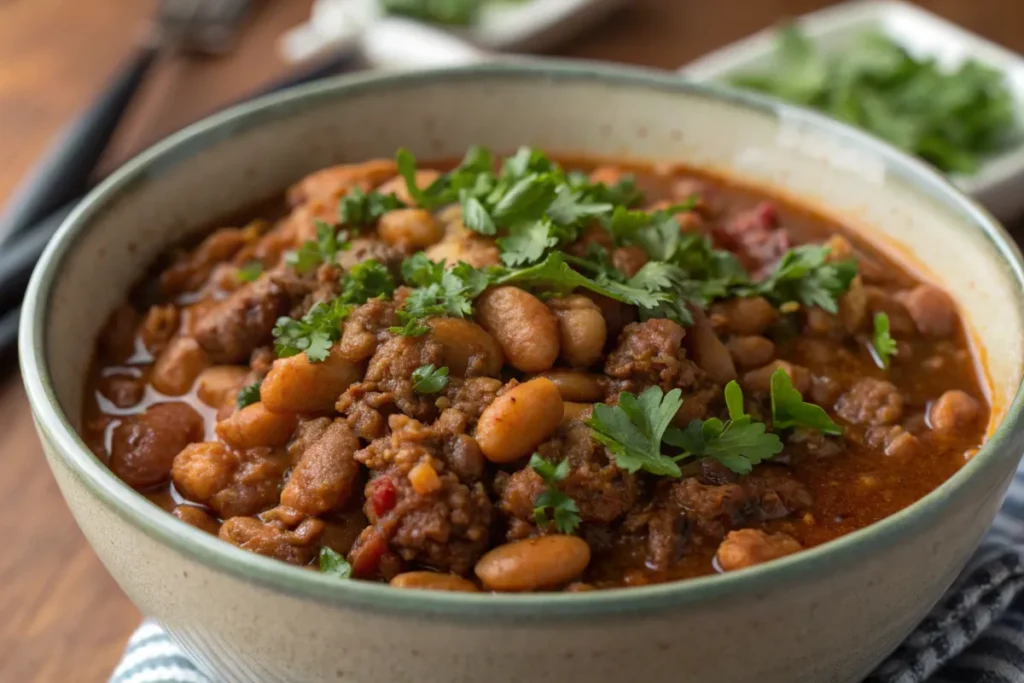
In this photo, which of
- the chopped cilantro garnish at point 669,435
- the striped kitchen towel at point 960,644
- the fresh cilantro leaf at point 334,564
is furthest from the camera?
the striped kitchen towel at point 960,644

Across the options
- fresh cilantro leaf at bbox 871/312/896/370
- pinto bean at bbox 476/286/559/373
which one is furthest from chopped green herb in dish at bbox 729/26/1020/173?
pinto bean at bbox 476/286/559/373

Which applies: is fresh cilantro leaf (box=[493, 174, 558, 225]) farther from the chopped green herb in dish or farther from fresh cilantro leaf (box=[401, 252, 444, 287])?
the chopped green herb in dish

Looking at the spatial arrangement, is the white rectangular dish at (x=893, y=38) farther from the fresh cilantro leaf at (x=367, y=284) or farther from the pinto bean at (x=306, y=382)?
the pinto bean at (x=306, y=382)

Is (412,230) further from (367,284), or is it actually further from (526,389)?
(526,389)

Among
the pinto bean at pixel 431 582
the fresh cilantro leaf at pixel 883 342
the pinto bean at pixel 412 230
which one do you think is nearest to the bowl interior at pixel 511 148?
the fresh cilantro leaf at pixel 883 342

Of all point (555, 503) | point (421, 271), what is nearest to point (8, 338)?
point (421, 271)
